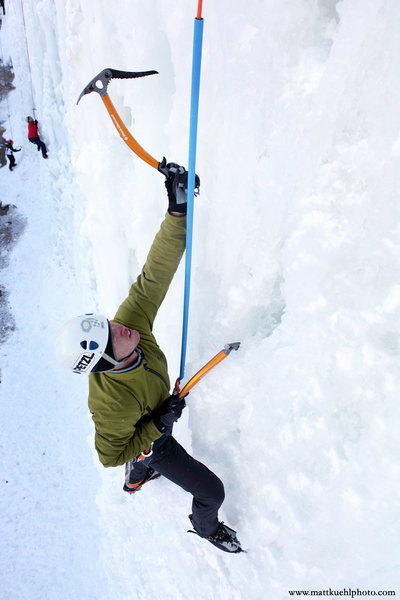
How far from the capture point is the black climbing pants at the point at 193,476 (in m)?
2.06

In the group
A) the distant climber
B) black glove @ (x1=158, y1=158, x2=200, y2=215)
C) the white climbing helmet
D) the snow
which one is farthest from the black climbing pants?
the distant climber

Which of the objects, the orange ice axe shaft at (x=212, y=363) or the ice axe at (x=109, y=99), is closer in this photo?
the ice axe at (x=109, y=99)

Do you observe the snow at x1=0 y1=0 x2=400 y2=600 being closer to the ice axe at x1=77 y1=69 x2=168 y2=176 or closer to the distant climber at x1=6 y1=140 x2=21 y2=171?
the ice axe at x1=77 y1=69 x2=168 y2=176

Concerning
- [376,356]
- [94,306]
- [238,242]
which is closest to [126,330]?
[238,242]

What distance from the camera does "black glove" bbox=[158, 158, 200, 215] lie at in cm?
175

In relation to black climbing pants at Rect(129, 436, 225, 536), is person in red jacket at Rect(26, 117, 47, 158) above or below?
above

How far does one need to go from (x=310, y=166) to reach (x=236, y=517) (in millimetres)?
1984

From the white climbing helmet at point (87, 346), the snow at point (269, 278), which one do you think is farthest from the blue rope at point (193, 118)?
the white climbing helmet at point (87, 346)

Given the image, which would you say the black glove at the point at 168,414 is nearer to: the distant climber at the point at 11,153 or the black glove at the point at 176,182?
the black glove at the point at 176,182

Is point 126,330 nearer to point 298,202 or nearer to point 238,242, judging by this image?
point 238,242

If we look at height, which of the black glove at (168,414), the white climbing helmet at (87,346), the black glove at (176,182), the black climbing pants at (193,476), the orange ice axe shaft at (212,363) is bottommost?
the black climbing pants at (193,476)

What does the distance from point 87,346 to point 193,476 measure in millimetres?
1027

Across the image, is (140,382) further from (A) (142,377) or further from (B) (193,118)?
(B) (193,118)

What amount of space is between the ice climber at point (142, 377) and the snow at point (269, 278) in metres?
0.24
